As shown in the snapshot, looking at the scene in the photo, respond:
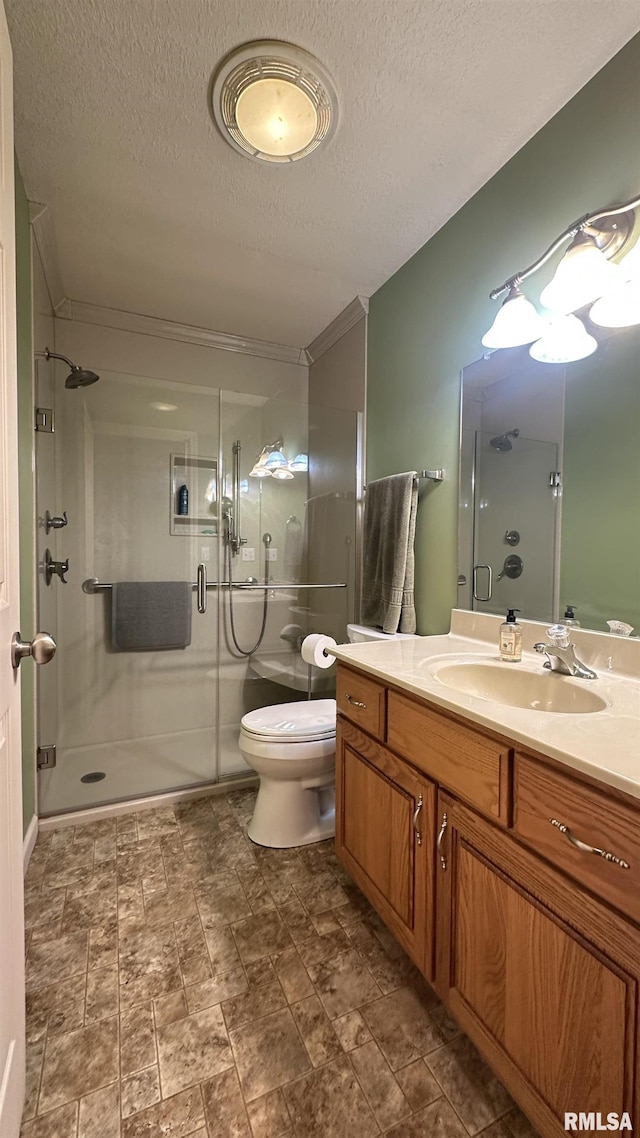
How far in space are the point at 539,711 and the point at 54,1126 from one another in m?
1.28

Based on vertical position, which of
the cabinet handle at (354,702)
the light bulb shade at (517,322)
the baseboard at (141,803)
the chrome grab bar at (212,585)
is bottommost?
the baseboard at (141,803)

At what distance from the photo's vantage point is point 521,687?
4.03 feet

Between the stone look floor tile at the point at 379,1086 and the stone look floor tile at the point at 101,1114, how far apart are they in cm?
50

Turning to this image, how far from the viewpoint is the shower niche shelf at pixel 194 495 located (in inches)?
94.2

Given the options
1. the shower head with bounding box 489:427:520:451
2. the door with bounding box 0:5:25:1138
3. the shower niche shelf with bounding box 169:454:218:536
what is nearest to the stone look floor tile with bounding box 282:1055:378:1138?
the door with bounding box 0:5:25:1138

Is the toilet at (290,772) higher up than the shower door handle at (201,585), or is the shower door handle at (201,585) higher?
the shower door handle at (201,585)

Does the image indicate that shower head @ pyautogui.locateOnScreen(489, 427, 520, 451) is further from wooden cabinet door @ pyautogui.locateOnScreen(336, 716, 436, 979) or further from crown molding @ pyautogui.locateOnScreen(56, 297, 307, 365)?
crown molding @ pyautogui.locateOnScreen(56, 297, 307, 365)

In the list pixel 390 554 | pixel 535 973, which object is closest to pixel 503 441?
pixel 390 554

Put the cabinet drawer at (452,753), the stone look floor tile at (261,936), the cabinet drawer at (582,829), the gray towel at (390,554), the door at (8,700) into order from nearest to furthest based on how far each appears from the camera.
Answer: the cabinet drawer at (582,829), the door at (8,700), the cabinet drawer at (452,753), the stone look floor tile at (261,936), the gray towel at (390,554)

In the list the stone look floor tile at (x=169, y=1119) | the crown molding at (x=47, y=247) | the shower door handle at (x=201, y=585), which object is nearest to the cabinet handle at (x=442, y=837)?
the stone look floor tile at (x=169, y=1119)

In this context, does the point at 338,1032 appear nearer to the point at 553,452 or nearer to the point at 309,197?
the point at 553,452

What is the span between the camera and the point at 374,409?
2.28 m

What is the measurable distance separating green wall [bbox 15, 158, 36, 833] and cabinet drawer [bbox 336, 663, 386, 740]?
118 centimetres

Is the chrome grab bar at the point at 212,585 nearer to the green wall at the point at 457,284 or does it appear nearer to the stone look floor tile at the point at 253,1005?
the green wall at the point at 457,284
